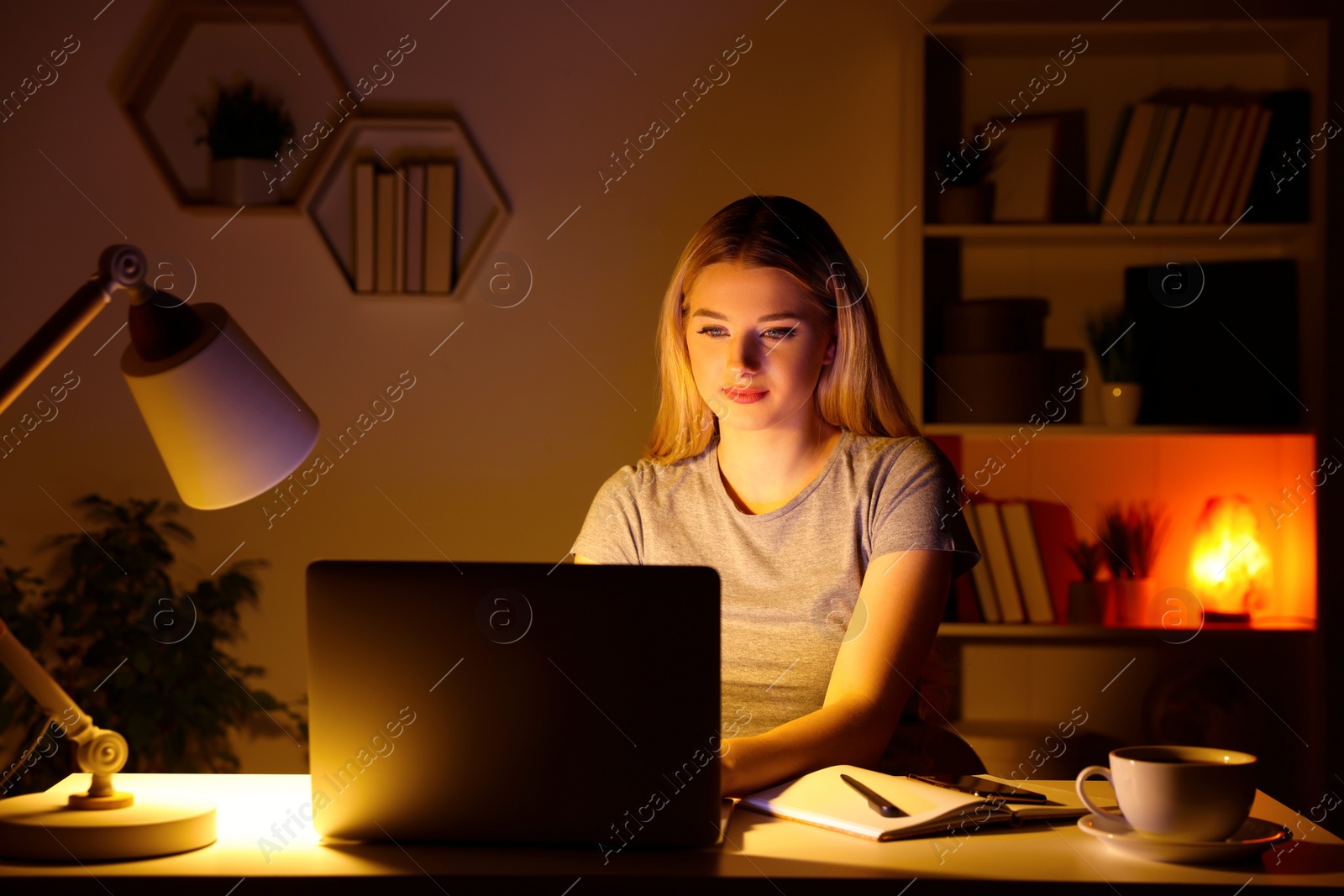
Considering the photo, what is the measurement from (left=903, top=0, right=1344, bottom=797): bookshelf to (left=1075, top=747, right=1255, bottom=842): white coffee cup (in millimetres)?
1614

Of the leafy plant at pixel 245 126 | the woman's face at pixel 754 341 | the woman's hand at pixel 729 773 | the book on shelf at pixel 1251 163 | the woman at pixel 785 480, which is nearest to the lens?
the woman's hand at pixel 729 773

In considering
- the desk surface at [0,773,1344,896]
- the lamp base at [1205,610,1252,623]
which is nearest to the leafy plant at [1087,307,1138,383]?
the lamp base at [1205,610,1252,623]

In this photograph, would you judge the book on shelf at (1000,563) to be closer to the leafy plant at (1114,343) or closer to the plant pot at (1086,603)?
the plant pot at (1086,603)

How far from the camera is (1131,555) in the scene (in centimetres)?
266

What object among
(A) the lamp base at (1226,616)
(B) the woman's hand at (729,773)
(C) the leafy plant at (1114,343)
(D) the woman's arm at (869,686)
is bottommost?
(B) the woman's hand at (729,773)

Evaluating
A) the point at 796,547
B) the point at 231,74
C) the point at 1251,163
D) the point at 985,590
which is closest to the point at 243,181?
the point at 231,74

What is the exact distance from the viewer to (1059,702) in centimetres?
276

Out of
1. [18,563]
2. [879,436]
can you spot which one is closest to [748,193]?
[879,436]

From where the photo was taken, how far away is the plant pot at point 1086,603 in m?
2.59

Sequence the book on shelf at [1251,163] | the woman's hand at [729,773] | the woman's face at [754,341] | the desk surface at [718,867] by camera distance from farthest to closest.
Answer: the book on shelf at [1251,163], the woman's face at [754,341], the woman's hand at [729,773], the desk surface at [718,867]

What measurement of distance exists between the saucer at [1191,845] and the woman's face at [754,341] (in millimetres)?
859

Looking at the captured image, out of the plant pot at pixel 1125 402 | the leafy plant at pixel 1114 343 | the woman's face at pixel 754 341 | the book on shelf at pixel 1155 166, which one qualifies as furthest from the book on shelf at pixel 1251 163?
the woman's face at pixel 754 341

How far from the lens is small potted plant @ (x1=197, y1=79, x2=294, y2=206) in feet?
9.11

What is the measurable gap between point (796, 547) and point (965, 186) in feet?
4.18
